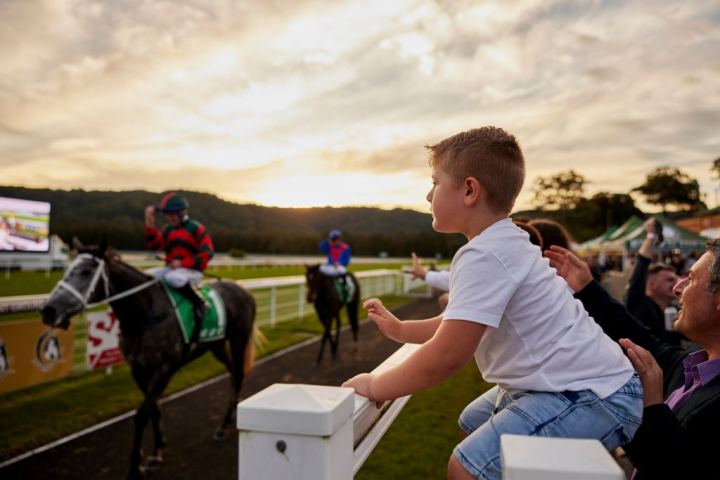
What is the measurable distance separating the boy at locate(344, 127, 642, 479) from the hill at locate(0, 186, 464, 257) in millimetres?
29602

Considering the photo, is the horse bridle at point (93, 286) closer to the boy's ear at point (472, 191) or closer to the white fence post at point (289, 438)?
the boy's ear at point (472, 191)

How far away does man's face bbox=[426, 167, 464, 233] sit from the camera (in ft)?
4.41

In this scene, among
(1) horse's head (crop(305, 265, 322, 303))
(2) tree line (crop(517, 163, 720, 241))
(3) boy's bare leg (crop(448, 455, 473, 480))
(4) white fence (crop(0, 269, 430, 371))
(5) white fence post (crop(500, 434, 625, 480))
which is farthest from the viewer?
(2) tree line (crop(517, 163, 720, 241))

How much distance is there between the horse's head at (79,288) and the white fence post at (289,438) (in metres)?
4.14

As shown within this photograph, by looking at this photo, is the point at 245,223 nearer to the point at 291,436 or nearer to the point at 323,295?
the point at 323,295

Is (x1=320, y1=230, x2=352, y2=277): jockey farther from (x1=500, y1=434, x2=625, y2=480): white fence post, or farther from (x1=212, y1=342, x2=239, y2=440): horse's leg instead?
(x1=500, y1=434, x2=625, y2=480): white fence post

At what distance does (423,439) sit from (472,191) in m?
4.43

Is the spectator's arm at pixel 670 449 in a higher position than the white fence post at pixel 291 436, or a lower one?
lower

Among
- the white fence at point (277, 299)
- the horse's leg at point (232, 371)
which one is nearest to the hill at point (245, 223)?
the white fence at point (277, 299)

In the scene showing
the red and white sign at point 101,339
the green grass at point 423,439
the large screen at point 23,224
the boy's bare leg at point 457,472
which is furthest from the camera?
the large screen at point 23,224

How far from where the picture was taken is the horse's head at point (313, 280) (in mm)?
9297

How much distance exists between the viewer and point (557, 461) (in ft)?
1.91

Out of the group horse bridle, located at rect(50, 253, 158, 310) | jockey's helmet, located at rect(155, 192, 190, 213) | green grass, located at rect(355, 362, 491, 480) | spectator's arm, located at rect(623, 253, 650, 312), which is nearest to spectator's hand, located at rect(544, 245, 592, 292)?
spectator's arm, located at rect(623, 253, 650, 312)

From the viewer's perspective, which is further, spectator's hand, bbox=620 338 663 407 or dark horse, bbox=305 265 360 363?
dark horse, bbox=305 265 360 363
